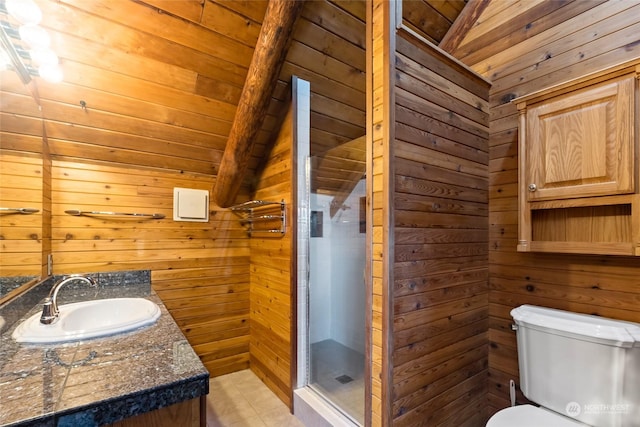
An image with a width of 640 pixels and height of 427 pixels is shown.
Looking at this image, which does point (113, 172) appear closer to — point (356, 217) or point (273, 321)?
point (273, 321)

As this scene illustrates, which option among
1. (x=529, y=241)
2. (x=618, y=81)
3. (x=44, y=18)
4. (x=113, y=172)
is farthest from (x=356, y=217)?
(x=44, y=18)

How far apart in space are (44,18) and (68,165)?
2.92ft

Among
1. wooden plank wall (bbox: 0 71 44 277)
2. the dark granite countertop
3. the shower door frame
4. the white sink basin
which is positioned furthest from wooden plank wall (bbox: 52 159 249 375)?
the dark granite countertop

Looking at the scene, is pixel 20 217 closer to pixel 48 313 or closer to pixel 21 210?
pixel 21 210

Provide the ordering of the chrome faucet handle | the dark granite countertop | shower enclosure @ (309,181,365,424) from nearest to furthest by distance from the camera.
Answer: the dark granite countertop, the chrome faucet handle, shower enclosure @ (309,181,365,424)

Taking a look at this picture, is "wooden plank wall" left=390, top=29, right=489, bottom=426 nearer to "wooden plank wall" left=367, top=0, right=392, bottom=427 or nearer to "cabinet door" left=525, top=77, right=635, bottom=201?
"wooden plank wall" left=367, top=0, right=392, bottom=427

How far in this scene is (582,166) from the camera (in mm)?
1356

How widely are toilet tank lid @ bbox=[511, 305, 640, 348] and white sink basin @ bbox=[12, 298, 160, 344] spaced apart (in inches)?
69.1

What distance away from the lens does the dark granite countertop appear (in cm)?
68

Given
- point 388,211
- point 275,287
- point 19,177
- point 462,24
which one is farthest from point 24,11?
point 462,24

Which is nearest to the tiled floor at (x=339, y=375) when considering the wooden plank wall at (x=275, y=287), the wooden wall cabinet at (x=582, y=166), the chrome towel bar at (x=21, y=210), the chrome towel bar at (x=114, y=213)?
the wooden plank wall at (x=275, y=287)

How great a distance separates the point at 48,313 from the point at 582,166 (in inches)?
94.6

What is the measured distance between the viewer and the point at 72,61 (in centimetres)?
161

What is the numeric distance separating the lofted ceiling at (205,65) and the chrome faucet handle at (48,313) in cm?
93
